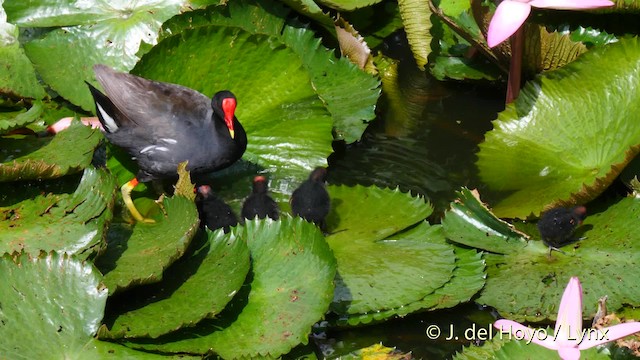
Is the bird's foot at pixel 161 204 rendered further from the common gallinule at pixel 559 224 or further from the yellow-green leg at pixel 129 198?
the common gallinule at pixel 559 224

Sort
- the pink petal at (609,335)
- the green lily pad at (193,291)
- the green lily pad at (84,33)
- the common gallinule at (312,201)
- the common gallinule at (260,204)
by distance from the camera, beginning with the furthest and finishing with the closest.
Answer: the green lily pad at (84,33), the common gallinule at (260,204), the common gallinule at (312,201), the green lily pad at (193,291), the pink petal at (609,335)

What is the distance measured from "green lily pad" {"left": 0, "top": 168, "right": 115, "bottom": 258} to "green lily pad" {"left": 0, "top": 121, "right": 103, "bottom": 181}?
103 millimetres

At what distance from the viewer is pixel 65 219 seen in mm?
3561

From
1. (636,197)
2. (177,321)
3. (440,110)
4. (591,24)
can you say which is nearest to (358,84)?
(440,110)

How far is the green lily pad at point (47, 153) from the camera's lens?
355 cm

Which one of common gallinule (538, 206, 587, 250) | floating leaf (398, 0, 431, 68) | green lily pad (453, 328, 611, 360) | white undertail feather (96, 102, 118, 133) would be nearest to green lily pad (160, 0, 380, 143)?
floating leaf (398, 0, 431, 68)

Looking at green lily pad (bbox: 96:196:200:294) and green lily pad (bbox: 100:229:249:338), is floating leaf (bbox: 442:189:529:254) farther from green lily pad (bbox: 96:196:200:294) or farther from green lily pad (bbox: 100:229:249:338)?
green lily pad (bbox: 96:196:200:294)

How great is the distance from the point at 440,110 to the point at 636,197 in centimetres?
162

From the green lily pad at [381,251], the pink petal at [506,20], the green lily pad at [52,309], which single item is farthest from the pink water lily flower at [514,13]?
the green lily pad at [52,309]

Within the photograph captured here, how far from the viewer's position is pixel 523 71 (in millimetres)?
4953

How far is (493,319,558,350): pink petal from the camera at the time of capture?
2.71 meters

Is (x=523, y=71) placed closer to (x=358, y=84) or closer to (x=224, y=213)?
(x=358, y=84)

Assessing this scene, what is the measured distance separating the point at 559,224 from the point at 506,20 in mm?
939

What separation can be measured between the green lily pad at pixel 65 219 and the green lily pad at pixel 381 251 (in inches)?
37.4
